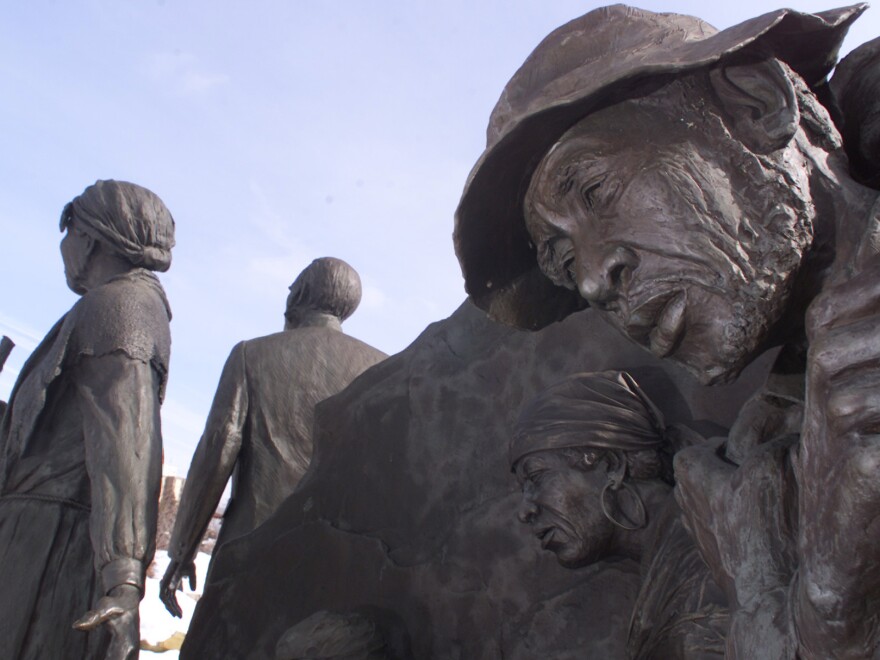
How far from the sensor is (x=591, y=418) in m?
2.12

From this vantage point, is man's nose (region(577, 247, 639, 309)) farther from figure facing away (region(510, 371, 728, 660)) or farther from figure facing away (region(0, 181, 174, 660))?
figure facing away (region(0, 181, 174, 660))

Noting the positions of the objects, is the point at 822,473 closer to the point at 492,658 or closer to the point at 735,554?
the point at 735,554

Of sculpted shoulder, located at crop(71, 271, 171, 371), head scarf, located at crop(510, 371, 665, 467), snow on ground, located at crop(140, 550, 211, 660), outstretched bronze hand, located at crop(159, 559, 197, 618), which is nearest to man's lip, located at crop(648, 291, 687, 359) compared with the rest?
head scarf, located at crop(510, 371, 665, 467)

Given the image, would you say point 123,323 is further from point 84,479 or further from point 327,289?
point 327,289

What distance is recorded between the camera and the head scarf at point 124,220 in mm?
3832

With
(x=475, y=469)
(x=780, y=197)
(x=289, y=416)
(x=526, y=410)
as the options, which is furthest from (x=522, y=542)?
(x=289, y=416)

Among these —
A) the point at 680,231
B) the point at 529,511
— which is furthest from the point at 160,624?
the point at 680,231

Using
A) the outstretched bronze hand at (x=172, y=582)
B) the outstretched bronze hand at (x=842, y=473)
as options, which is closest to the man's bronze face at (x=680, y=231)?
the outstretched bronze hand at (x=842, y=473)

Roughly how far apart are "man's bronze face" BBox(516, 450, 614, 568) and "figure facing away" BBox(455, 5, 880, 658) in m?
0.39

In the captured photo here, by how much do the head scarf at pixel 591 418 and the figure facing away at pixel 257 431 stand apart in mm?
1967

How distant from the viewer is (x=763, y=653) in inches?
51.2

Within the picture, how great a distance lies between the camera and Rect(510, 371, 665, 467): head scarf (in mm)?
2109

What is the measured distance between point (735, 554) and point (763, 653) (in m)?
0.19

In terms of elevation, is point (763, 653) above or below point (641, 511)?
below
